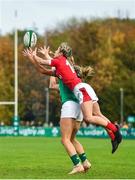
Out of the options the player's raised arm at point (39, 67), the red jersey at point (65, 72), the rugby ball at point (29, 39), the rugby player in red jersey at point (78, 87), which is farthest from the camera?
the rugby ball at point (29, 39)

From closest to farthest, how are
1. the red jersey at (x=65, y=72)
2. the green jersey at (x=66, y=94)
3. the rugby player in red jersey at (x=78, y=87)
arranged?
the rugby player in red jersey at (x=78, y=87), the red jersey at (x=65, y=72), the green jersey at (x=66, y=94)

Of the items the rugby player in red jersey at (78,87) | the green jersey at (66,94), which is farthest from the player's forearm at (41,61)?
the green jersey at (66,94)

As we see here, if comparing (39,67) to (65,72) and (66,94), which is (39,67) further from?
(66,94)

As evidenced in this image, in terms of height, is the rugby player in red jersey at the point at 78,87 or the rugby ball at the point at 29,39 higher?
the rugby ball at the point at 29,39

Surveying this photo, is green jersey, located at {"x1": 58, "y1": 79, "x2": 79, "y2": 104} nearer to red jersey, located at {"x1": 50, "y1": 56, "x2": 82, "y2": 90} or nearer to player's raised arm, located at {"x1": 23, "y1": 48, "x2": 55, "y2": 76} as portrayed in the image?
red jersey, located at {"x1": 50, "y1": 56, "x2": 82, "y2": 90}

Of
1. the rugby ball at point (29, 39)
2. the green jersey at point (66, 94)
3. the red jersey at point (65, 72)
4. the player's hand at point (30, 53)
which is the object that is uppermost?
the rugby ball at point (29, 39)

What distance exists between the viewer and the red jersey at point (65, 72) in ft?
54.2

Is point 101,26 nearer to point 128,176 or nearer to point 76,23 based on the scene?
point 76,23

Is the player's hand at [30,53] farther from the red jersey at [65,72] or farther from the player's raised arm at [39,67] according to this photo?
the red jersey at [65,72]

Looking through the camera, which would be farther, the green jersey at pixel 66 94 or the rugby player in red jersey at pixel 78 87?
the green jersey at pixel 66 94

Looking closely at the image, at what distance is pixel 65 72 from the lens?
1655 centimetres

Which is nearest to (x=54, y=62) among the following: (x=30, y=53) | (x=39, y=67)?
(x=39, y=67)

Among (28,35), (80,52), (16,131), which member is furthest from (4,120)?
Answer: (28,35)

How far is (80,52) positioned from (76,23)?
7744 mm
